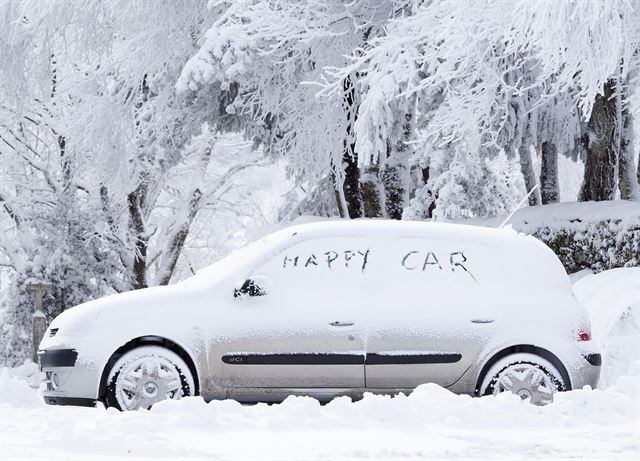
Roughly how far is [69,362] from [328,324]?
196 cm

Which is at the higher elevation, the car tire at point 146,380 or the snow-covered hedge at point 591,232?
the snow-covered hedge at point 591,232

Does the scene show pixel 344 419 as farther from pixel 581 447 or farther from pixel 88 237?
pixel 88 237

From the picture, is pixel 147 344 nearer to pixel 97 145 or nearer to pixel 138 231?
→ pixel 97 145

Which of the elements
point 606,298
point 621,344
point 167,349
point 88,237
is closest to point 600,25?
point 606,298

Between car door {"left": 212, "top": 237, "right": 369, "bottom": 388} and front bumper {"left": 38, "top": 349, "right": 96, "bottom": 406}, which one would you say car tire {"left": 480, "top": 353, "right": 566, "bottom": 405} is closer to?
car door {"left": 212, "top": 237, "right": 369, "bottom": 388}

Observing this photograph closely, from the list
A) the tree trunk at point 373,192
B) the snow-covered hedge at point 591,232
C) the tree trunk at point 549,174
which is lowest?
the snow-covered hedge at point 591,232

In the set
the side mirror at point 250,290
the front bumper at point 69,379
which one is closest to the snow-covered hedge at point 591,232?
the side mirror at point 250,290

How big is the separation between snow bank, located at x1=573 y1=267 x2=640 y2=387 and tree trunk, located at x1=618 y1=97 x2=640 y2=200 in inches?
339

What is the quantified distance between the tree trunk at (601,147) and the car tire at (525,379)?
35.7ft

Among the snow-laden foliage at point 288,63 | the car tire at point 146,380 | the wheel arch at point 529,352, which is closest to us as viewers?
the car tire at point 146,380

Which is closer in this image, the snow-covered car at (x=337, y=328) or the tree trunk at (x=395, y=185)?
the snow-covered car at (x=337, y=328)

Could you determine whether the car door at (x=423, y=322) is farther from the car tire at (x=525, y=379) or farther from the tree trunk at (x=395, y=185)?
the tree trunk at (x=395, y=185)

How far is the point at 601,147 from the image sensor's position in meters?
19.7

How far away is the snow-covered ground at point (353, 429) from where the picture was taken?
671cm
